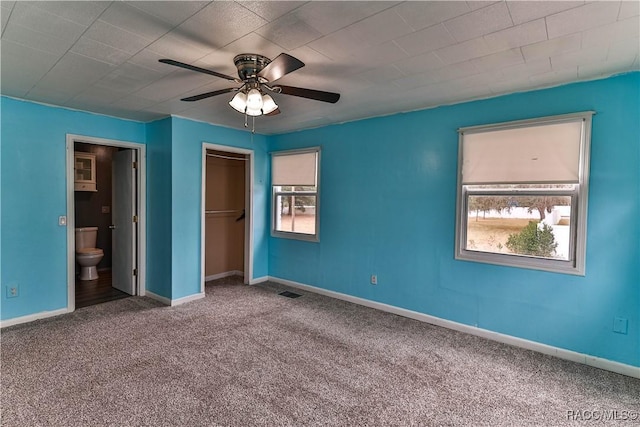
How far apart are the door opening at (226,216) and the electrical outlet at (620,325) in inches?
169

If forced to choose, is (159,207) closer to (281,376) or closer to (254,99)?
(254,99)

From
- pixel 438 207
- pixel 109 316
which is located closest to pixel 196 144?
pixel 109 316

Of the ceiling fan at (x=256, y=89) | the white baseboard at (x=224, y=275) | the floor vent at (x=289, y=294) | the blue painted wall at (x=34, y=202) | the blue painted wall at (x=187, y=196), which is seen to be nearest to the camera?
the ceiling fan at (x=256, y=89)

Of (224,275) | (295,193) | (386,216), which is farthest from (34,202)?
(386,216)

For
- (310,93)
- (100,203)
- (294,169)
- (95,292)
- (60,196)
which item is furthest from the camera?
(100,203)

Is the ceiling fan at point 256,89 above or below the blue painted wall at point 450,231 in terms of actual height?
above

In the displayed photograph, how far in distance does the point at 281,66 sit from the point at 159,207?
310 centimetres

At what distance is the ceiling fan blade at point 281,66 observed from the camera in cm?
187

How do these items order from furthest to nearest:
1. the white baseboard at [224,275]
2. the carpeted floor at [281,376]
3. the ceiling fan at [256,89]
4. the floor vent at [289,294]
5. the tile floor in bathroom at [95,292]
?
1. the white baseboard at [224,275]
2. the floor vent at [289,294]
3. the tile floor in bathroom at [95,292]
4. the ceiling fan at [256,89]
5. the carpeted floor at [281,376]

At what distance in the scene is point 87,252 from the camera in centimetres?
520

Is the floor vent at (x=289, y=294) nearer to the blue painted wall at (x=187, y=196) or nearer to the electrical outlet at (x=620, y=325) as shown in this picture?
the blue painted wall at (x=187, y=196)

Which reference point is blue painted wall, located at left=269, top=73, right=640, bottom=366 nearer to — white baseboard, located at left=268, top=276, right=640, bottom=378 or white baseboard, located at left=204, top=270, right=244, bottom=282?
white baseboard, located at left=268, top=276, right=640, bottom=378

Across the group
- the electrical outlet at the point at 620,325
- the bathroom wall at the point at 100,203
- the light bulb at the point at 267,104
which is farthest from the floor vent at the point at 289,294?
the bathroom wall at the point at 100,203

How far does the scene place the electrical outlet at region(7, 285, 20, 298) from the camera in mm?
3443
